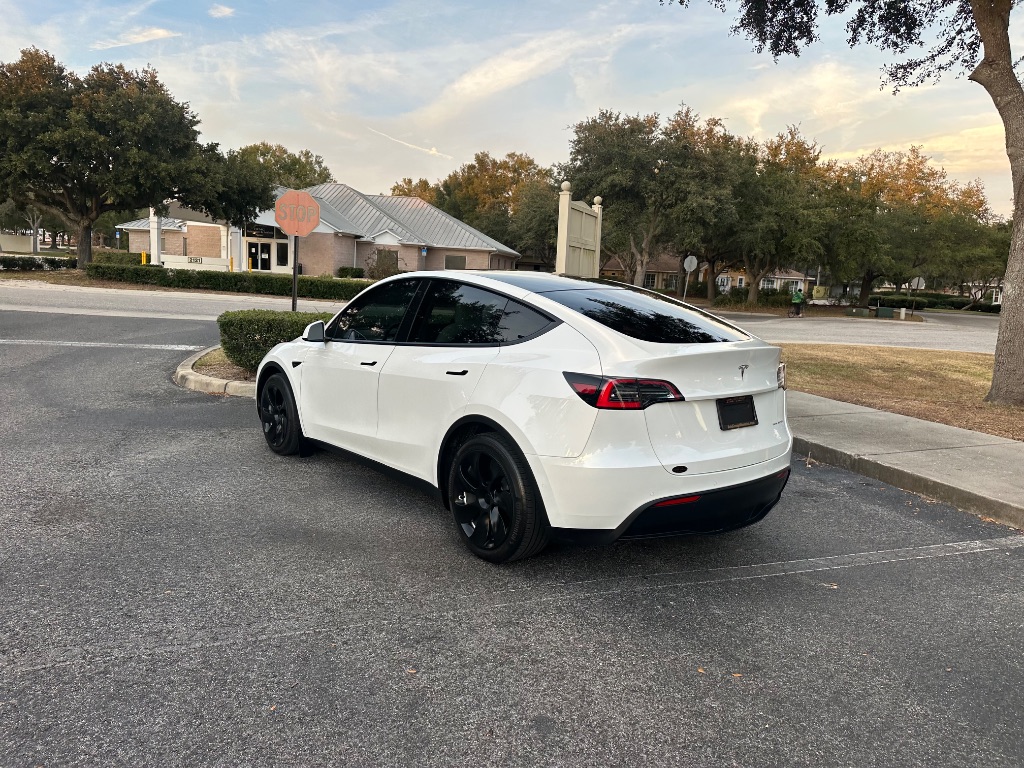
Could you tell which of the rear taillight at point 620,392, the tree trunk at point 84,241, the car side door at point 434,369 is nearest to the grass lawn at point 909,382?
the rear taillight at point 620,392

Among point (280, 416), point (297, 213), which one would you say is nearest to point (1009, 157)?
point (280, 416)

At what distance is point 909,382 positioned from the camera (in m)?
12.1

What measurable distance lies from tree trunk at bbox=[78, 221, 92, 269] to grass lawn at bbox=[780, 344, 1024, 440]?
107 feet

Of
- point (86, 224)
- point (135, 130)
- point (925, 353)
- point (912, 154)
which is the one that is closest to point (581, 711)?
point (925, 353)

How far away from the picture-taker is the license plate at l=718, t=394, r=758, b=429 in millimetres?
3586

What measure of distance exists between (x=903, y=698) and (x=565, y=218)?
28.3ft

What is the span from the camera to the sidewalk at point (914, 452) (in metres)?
5.41

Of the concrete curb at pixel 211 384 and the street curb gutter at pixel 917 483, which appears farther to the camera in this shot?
the concrete curb at pixel 211 384

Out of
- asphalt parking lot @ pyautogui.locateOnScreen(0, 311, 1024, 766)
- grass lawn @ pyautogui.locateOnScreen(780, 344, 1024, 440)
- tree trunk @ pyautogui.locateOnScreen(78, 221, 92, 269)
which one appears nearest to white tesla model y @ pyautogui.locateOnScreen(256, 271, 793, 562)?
asphalt parking lot @ pyautogui.locateOnScreen(0, 311, 1024, 766)

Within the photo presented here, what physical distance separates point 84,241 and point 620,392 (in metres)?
38.6

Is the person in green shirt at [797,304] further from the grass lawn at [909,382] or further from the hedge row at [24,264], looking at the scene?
the hedge row at [24,264]

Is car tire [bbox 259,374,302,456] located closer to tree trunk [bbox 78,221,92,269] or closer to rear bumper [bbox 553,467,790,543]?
rear bumper [bbox 553,467,790,543]

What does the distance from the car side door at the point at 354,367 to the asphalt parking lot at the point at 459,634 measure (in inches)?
20.0

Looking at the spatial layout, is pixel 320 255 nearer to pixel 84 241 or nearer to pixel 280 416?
pixel 84 241
